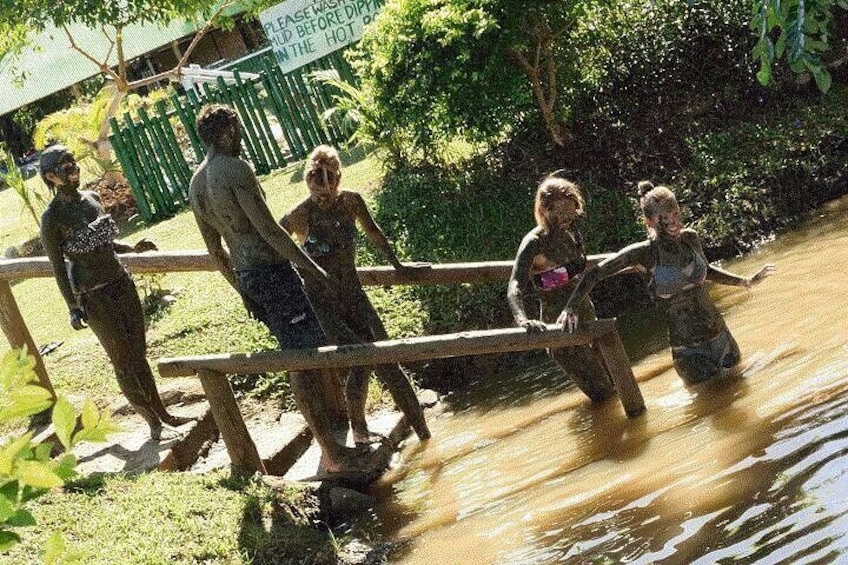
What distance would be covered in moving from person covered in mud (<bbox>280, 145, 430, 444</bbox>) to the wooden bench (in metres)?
0.59

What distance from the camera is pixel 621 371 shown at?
7395 mm

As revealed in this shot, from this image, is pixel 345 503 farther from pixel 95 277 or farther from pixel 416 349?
pixel 95 277

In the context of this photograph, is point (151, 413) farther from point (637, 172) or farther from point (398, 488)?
point (637, 172)

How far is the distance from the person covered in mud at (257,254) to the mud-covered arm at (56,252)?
105 centimetres

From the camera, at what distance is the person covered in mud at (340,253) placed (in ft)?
25.5

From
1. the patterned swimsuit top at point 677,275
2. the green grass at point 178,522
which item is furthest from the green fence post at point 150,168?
the patterned swimsuit top at point 677,275

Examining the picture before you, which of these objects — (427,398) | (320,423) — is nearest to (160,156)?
(427,398)

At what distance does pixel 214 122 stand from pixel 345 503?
2.46 m

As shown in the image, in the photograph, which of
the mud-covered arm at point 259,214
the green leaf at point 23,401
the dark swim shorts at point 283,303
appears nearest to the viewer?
the green leaf at point 23,401

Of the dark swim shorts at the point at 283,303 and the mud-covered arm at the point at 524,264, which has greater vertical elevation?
the dark swim shorts at the point at 283,303

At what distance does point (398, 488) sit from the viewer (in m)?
7.82

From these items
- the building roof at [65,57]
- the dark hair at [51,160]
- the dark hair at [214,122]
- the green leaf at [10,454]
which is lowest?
the green leaf at [10,454]

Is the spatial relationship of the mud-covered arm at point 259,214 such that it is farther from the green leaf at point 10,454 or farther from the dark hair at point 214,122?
the green leaf at point 10,454

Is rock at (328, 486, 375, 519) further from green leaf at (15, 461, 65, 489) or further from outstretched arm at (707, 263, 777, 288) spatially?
green leaf at (15, 461, 65, 489)
